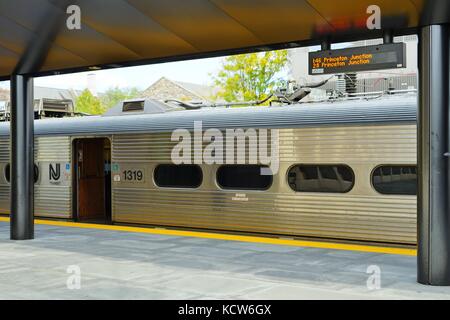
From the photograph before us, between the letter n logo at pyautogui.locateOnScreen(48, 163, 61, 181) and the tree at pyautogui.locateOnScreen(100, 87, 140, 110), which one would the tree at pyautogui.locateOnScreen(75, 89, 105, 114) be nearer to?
the tree at pyautogui.locateOnScreen(100, 87, 140, 110)

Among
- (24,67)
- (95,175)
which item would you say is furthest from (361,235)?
(95,175)

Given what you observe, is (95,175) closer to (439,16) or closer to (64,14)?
(64,14)

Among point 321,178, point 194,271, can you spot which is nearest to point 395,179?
point 321,178

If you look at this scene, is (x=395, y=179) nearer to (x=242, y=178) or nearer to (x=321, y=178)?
(x=321, y=178)

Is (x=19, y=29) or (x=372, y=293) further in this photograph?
(x=19, y=29)

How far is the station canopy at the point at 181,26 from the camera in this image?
Result: 651 cm

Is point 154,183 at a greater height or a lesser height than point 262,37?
lesser

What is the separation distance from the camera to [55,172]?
13312 mm

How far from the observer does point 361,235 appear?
942cm

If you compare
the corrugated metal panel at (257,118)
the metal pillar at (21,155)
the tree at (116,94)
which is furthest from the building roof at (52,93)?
the metal pillar at (21,155)

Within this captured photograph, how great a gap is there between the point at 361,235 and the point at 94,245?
13.8ft

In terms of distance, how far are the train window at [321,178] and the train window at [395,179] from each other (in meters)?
0.40
